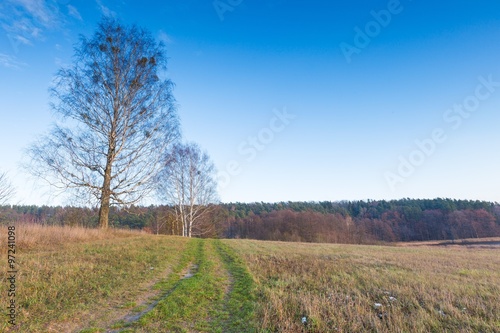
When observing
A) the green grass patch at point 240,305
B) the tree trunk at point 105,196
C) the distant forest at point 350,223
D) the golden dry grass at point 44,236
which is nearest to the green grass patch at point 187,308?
the green grass patch at point 240,305

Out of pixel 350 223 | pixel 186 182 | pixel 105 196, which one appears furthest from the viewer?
pixel 350 223

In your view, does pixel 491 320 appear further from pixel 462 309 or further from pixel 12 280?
pixel 12 280

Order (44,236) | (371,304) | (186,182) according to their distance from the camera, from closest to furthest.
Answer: (371,304) < (44,236) < (186,182)

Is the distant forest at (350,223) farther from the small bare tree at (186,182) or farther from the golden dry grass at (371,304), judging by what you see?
the golden dry grass at (371,304)

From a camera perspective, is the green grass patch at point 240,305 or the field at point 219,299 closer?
the field at point 219,299

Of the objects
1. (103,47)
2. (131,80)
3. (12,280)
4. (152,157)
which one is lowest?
(12,280)

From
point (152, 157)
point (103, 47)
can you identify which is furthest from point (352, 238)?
point (103, 47)

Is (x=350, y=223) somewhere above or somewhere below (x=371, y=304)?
below

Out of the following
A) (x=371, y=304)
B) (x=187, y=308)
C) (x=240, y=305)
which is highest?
(x=187, y=308)

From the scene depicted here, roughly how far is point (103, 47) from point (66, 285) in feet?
46.3

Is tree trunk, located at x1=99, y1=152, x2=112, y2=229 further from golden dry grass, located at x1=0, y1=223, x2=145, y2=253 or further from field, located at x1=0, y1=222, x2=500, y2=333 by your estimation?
field, located at x1=0, y1=222, x2=500, y2=333

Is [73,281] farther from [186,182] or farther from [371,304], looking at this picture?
[186,182]

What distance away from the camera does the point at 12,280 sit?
222 inches

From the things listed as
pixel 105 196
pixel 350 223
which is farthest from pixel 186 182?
pixel 350 223
